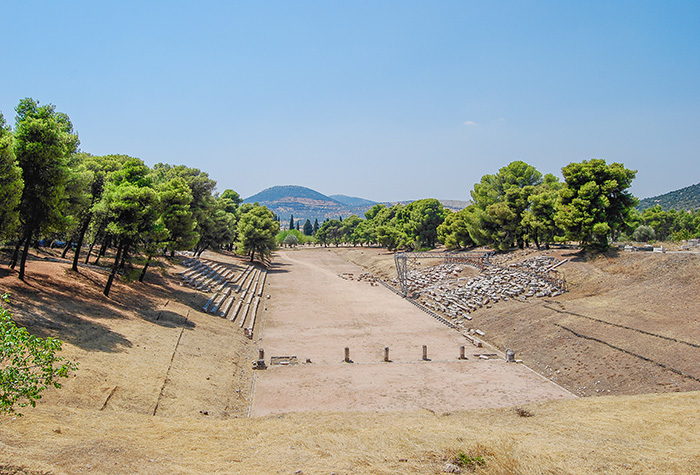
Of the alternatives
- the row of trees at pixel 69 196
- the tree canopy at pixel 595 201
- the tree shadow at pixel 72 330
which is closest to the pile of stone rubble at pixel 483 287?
the tree canopy at pixel 595 201

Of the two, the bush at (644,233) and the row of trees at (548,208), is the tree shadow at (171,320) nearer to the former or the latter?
the row of trees at (548,208)

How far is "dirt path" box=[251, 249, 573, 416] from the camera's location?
19062 millimetres

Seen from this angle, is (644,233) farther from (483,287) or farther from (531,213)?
(483,287)

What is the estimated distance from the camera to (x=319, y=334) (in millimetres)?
30875

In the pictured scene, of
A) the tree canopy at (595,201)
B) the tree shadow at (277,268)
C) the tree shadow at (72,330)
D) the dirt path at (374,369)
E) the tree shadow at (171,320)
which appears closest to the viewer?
the tree shadow at (72,330)

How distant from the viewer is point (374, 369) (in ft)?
76.8

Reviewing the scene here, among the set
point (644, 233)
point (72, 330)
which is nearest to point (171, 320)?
point (72, 330)

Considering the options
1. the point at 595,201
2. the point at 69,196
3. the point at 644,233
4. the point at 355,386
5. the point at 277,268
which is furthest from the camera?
the point at 644,233

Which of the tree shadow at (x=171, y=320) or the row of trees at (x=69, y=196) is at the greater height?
the row of trees at (x=69, y=196)

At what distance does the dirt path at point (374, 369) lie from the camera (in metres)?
19.1

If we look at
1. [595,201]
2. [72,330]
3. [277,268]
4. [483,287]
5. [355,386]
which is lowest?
[355,386]

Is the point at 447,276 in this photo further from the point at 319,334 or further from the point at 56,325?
the point at 56,325

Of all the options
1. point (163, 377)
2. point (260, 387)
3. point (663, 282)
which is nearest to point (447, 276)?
point (663, 282)

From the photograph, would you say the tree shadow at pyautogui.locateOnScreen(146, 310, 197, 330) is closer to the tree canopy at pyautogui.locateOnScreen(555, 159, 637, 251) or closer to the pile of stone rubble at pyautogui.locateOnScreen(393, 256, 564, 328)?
the pile of stone rubble at pyautogui.locateOnScreen(393, 256, 564, 328)
